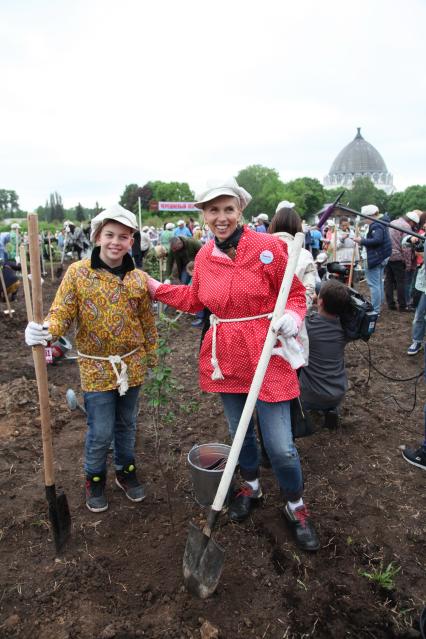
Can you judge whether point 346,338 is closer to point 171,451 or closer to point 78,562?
point 171,451

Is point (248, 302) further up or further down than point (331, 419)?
further up

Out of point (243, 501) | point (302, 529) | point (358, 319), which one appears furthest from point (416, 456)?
point (243, 501)

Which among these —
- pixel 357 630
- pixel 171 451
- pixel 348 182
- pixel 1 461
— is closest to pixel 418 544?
pixel 357 630

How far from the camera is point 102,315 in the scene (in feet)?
8.75

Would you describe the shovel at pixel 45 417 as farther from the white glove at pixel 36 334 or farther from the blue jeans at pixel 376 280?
the blue jeans at pixel 376 280

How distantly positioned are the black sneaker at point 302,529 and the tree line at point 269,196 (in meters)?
64.9

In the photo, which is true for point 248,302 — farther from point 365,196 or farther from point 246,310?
point 365,196

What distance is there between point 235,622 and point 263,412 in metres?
1.06

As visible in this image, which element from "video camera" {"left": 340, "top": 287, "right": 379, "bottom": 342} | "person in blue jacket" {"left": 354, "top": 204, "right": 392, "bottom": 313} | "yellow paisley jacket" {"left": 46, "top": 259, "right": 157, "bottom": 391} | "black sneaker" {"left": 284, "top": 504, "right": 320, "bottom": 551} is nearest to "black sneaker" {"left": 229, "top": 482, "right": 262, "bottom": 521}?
"black sneaker" {"left": 284, "top": 504, "right": 320, "bottom": 551}

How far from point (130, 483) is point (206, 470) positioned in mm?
670

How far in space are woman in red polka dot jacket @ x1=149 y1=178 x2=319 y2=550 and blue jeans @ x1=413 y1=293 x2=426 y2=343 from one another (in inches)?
158

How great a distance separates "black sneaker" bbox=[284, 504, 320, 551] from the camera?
8.74ft

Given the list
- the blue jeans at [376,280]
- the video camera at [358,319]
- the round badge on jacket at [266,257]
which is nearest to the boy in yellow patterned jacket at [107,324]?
the round badge on jacket at [266,257]

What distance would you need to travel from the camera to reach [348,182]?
13525 centimetres
